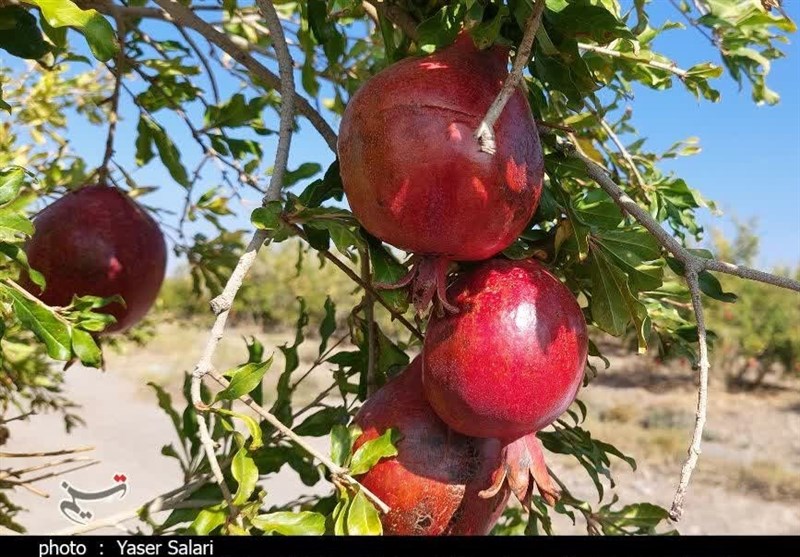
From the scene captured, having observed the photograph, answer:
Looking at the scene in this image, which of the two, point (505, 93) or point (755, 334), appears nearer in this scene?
point (505, 93)

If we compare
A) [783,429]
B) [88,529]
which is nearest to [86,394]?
[783,429]

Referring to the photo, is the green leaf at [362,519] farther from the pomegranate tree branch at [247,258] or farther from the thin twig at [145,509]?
the thin twig at [145,509]

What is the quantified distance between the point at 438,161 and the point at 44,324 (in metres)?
0.51

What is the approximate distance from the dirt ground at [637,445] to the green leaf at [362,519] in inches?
131

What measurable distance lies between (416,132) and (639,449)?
24.2 ft

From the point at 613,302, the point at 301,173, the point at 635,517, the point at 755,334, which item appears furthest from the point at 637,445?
the point at 613,302

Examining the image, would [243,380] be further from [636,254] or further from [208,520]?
[636,254]

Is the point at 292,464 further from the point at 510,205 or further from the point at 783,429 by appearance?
the point at 783,429

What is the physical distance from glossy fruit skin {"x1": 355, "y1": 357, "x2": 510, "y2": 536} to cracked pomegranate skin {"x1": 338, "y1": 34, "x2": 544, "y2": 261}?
221 millimetres

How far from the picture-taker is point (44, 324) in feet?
2.82

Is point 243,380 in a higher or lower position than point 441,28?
lower

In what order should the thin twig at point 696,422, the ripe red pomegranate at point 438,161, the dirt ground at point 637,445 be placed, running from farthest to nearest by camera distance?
1. the dirt ground at point 637,445
2. the ripe red pomegranate at point 438,161
3. the thin twig at point 696,422

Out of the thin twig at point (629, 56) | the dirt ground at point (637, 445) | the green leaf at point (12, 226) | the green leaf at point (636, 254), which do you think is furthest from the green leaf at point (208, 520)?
the dirt ground at point (637, 445)

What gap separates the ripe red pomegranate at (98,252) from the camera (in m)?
1.09
